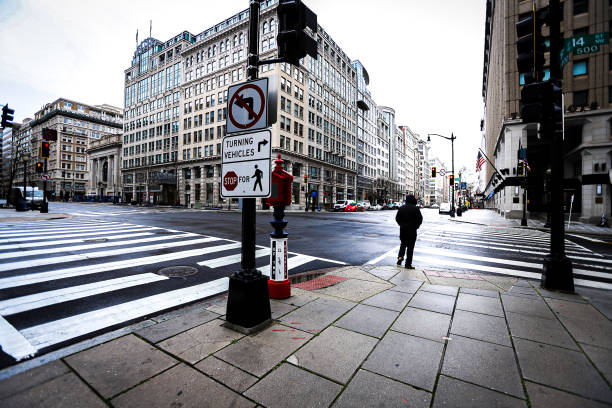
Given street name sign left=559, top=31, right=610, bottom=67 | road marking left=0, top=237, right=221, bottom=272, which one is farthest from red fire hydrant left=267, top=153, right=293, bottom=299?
street name sign left=559, top=31, right=610, bottom=67

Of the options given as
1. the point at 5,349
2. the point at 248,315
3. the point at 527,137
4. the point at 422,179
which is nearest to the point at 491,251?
the point at 248,315

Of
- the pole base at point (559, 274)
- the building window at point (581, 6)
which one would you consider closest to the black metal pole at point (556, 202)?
the pole base at point (559, 274)

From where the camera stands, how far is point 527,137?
2997 centimetres

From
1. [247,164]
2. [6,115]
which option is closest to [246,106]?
[247,164]

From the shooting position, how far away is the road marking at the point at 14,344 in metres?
2.75

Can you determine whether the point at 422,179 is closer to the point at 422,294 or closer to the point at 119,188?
the point at 119,188

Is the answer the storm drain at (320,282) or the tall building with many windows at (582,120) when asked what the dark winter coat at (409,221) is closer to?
the storm drain at (320,282)

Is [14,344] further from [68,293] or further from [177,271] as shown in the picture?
[177,271]

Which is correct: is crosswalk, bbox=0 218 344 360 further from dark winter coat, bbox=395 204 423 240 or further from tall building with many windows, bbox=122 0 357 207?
tall building with many windows, bbox=122 0 357 207

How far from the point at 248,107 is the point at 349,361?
3.04 meters

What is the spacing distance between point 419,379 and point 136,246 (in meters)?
8.80

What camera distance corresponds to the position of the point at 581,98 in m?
24.8

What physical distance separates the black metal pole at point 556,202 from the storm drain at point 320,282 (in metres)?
3.77

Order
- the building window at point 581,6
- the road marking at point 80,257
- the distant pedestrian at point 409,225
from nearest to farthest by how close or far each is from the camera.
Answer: the road marking at point 80,257 < the distant pedestrian at point 409,225 < the building window at point 581,6
